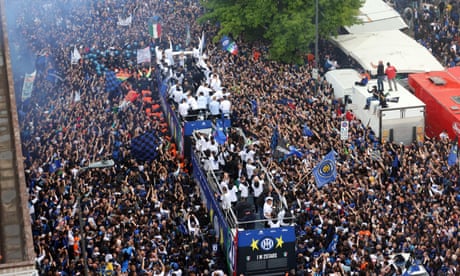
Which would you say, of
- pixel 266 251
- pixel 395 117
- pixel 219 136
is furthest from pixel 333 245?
pixel 395 117

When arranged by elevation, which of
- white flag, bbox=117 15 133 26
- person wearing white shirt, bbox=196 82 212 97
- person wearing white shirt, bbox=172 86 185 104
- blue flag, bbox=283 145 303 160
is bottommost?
blue flag, bbox=283 145 303 160

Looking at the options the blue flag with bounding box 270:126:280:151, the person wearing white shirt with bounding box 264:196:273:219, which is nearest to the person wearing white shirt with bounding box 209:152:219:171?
the blue flag with bounding box 270:126:280:151

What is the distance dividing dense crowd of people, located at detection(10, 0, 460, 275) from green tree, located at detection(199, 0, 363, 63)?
1.09m

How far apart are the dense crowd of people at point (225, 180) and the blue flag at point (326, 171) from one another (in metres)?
0.55

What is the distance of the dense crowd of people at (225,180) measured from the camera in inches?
1032

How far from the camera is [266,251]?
25.6 m

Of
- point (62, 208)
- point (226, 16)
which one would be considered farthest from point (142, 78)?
point (62, 208)

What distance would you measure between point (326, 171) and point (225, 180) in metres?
2.85

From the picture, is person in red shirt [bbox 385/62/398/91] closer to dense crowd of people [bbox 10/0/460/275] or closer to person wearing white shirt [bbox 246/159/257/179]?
dense crowd of people [bbox 10/0/460/275]

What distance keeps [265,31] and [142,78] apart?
24.4ft

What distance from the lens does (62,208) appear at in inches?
1118

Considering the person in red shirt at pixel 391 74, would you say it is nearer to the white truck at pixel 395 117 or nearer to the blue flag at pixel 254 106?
the white truck at pixel 395 117

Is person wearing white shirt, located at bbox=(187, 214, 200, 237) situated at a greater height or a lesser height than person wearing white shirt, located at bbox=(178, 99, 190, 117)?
lesser

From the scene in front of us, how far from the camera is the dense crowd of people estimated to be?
26203 millimetres
